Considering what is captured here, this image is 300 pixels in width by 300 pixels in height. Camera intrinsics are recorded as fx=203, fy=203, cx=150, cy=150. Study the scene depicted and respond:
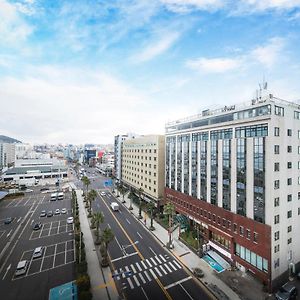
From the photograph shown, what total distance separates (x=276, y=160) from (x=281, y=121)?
786cm

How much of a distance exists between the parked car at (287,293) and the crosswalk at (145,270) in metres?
18.3

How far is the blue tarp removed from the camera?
34.5 metres

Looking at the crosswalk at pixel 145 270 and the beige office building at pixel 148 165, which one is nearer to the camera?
the crosswalk at pixel 145 270

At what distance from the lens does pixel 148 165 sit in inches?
3625

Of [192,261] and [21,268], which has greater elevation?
[21,268]

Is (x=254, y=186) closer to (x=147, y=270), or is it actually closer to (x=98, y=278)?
(x=147, y=270)

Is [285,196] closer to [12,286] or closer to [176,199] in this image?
[176,199]

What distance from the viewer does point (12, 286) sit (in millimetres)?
37781

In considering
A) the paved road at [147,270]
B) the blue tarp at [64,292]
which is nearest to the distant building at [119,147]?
the paved road at [147,270]

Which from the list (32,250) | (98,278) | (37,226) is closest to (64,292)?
(98,278)

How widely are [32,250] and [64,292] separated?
70.3ft

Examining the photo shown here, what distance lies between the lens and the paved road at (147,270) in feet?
120

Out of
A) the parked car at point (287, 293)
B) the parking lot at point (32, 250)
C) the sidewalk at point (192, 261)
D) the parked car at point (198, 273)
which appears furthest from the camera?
the parked car at point (198, 273)

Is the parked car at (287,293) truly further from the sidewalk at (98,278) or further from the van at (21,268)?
the van at (21,268)
